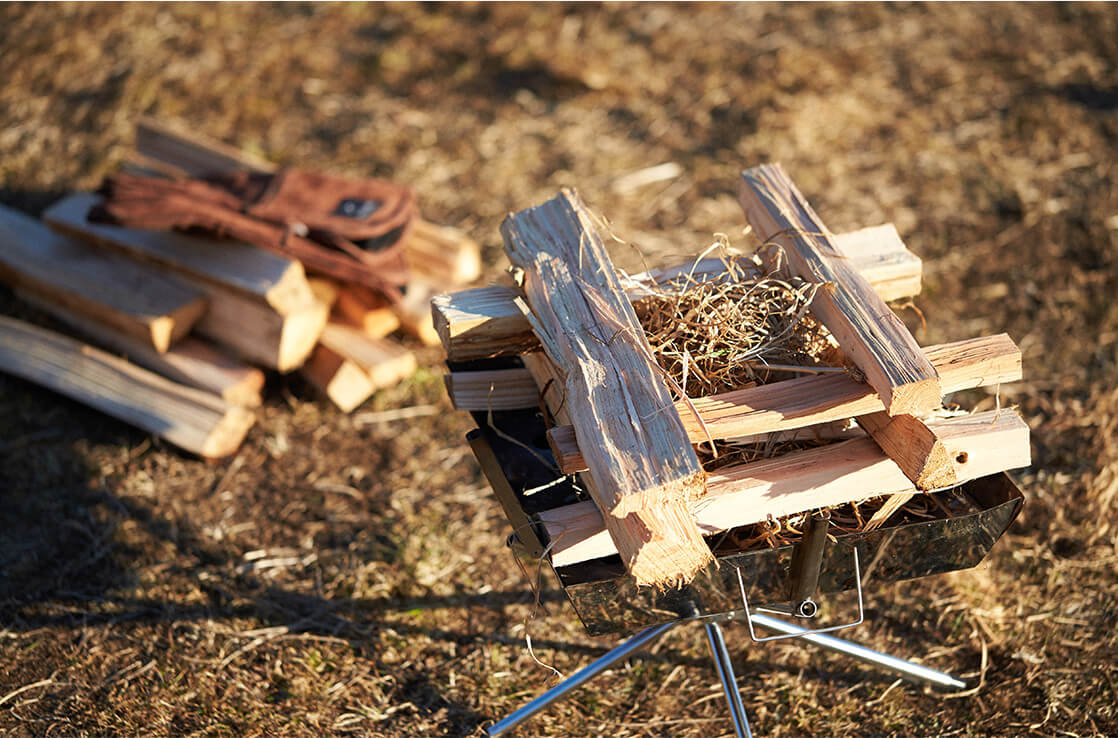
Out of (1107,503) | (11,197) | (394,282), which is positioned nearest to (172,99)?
(11,197)

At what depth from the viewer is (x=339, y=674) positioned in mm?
2654

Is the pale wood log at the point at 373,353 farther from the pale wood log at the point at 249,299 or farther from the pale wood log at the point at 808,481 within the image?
the pale wood log at the point at 808,481

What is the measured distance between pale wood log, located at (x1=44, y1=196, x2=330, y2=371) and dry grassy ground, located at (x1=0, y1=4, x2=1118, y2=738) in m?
0.28

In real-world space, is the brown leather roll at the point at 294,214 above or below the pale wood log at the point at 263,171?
above

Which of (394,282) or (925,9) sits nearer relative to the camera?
(394,282)

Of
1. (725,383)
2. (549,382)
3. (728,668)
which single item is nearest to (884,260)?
(725,383)

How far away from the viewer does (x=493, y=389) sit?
217 centimetres

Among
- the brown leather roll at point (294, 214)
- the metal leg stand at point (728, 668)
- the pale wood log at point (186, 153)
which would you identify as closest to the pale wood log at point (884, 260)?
the metal leg stand at point (728, 668)

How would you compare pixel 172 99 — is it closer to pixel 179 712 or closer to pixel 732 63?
pixel 732 63

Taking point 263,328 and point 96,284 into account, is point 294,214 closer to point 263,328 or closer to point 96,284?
point 263,328

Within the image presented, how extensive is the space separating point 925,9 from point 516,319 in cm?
526

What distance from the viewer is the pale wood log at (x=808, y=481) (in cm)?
180

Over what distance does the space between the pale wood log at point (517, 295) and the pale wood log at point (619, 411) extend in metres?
0.08

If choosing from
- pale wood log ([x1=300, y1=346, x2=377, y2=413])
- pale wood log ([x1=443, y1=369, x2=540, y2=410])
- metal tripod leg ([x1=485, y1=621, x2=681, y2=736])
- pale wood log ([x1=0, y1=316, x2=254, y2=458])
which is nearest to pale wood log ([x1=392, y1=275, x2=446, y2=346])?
pale wood log ([x1=300, y1=346, x2=377, y2=413])
